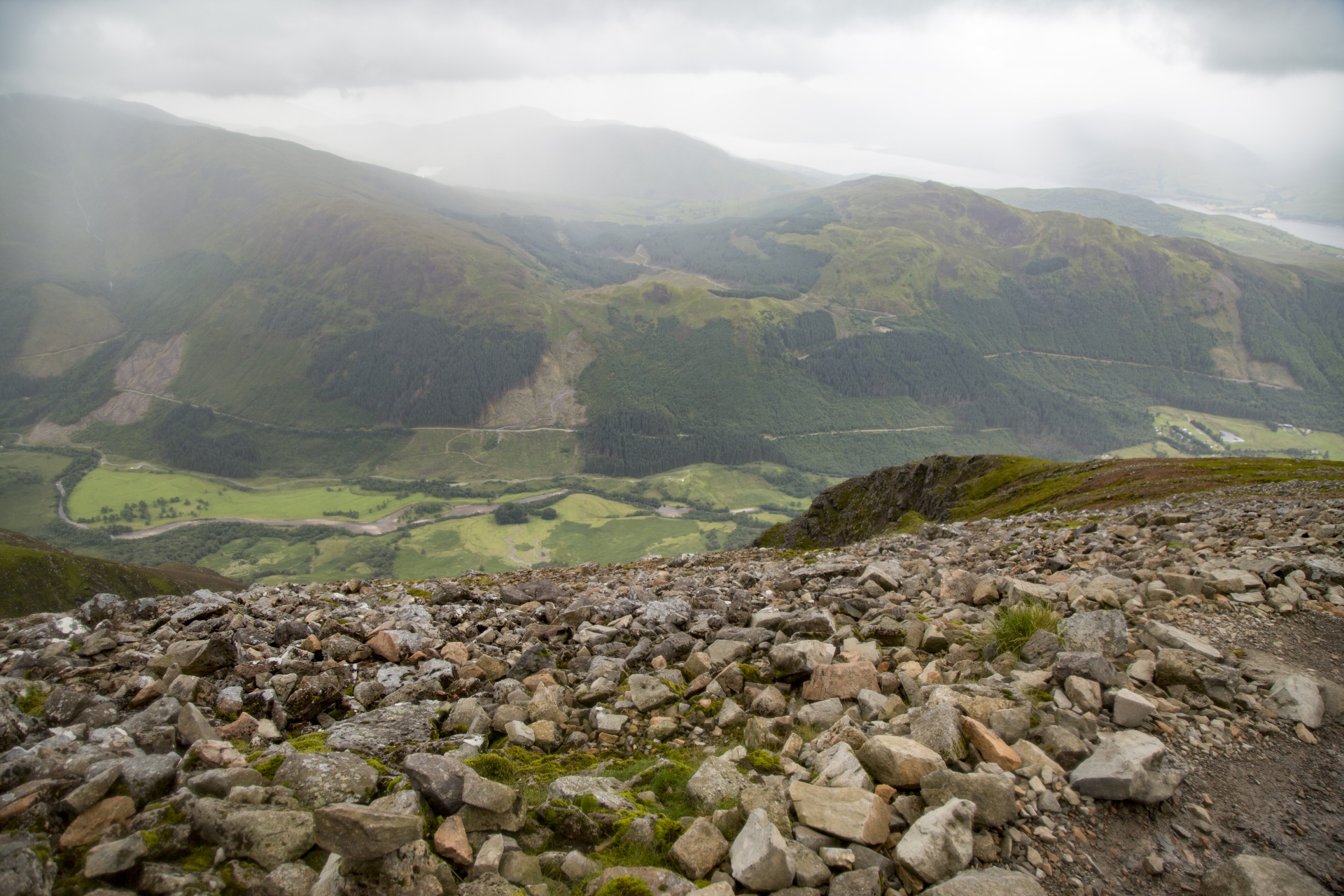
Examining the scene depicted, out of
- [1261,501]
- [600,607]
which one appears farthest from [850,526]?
[600,607]

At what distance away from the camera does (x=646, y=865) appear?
565 centimetres

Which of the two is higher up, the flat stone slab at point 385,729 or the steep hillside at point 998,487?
the flat stone slab at point 385,729

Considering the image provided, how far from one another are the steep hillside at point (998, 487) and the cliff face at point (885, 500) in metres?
0.13

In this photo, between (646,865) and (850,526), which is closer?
(646,865)

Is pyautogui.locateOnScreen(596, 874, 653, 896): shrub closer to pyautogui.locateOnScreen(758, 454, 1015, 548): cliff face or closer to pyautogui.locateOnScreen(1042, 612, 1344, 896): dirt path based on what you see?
pyautogui.locateOnScreen(1042, 612, 1344, 896): dirt path

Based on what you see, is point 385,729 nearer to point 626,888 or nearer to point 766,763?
point 626,888

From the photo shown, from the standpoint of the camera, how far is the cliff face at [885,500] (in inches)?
2509

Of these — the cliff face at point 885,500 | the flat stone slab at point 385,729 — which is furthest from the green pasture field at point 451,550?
the flat stone slab at point 385,729

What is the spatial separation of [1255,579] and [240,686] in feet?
53.6

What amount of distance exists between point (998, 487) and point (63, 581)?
115m

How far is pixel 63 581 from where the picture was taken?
80938mm

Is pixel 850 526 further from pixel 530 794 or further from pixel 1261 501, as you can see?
pixel 530 794

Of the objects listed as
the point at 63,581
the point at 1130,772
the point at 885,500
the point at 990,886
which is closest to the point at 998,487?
the point at 885,500

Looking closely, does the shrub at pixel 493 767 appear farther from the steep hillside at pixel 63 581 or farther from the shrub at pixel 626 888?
the steep hillside at pixel 63 581
